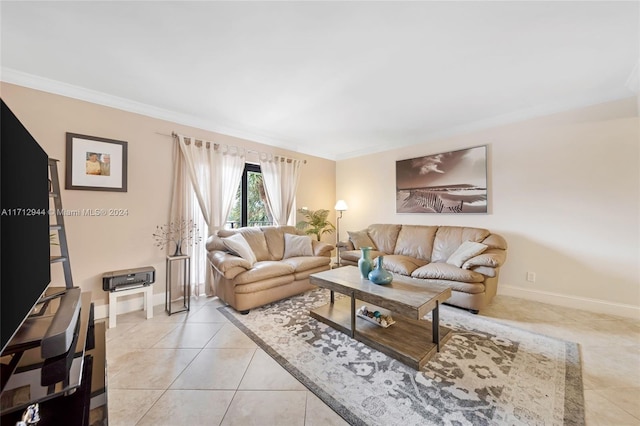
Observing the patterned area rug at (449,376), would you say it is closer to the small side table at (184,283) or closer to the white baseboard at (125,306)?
the small side table at (184,283)

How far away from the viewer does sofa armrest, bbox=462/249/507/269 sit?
9.00 ft

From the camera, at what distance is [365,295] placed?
6.88 ft

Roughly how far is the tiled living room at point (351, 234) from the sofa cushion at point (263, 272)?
0.04 meters

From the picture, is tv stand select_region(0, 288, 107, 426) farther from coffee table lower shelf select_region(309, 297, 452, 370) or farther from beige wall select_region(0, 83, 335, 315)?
beige wall select_region(0, 83, 335, 315)

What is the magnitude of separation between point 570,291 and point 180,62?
16.5ft

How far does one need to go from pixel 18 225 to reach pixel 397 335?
7.85ft

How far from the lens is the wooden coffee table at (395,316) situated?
1856 millimetres

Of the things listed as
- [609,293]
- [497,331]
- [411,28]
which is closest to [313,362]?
[497,331]

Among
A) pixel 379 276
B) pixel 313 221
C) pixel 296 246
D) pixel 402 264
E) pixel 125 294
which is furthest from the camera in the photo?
pixel 313 221

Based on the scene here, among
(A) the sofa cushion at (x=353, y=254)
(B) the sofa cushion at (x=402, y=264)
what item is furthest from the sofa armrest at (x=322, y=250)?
(B) the sofa cushion at (x=402, y=264)

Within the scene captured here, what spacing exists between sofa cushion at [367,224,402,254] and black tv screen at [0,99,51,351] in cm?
399

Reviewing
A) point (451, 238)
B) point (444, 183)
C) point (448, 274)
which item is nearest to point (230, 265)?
point (448, 274)

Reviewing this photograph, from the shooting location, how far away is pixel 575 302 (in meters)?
2.91

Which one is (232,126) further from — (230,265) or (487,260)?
(487,260)
